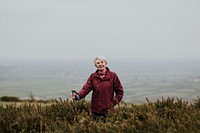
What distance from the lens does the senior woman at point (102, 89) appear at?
7959 mm

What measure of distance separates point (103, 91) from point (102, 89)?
0.04m

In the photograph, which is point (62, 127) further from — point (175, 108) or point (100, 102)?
point (175, 108)

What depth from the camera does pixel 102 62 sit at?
781 cm

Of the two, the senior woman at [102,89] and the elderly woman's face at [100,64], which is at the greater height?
the elderly woman's face at [100,64]

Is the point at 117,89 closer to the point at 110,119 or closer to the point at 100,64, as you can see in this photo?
the point at 100,64

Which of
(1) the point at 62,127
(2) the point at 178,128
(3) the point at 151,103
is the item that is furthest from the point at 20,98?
(2) the point at 178,128

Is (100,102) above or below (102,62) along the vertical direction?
below

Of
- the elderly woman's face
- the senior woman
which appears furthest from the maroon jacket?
the elderly woman's face


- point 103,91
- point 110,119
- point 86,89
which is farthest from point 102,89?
point 110,119

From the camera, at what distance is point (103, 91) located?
7957mm

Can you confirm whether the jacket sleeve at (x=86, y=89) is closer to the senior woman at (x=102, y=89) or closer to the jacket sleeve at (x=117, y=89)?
the senior woman at (x=102, y=89)

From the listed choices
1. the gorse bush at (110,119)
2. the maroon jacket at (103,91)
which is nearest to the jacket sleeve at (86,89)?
the maroon jacket at (103,91)

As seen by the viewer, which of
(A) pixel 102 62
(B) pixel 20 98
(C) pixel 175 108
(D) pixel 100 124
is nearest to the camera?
(D) pixel 100 124

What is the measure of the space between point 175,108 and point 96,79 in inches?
70.4
